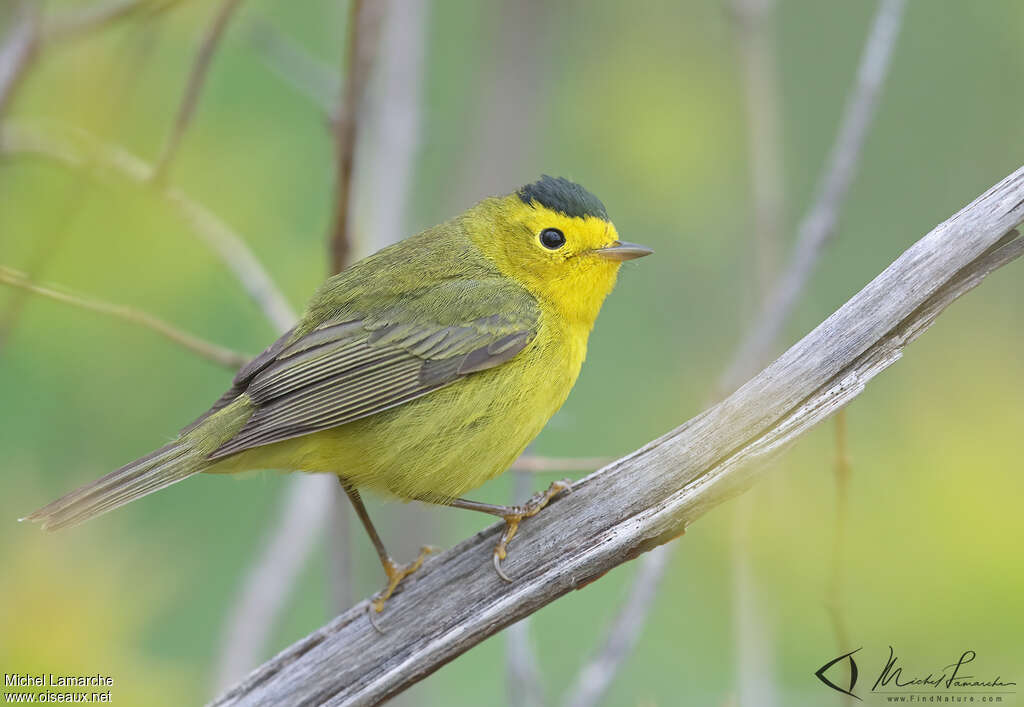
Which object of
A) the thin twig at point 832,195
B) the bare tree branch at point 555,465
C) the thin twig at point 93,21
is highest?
the thin twig at point 93,21

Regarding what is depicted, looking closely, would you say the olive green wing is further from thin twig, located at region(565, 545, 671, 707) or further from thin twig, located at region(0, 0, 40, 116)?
thin twig, located at region(0, 0, 40, 116)

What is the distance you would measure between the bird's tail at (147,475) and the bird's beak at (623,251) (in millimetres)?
1437

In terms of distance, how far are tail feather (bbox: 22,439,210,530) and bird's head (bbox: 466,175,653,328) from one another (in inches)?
56.3

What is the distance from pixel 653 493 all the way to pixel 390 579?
107 centimetres

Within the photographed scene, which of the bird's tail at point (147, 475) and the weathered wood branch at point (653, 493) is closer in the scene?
the weathered wood branch at point (653, 493)

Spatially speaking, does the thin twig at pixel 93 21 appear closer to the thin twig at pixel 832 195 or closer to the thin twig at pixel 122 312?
the thin twig at pixel 122 312

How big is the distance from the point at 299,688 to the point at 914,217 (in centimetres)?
388

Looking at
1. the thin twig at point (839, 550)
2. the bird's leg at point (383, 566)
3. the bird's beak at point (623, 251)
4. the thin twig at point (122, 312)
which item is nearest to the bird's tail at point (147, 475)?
the thin twig at point (122, 312)

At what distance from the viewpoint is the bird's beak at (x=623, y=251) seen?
3984 mm

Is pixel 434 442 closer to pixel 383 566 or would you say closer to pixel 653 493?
pixel 383 566

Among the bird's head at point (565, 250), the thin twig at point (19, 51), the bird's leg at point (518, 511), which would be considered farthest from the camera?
the bird's head at point (565, 250)

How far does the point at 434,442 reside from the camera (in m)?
3.63

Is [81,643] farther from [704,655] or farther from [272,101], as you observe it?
[272,101]

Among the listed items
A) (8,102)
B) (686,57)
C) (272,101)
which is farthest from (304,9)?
(8,102)
